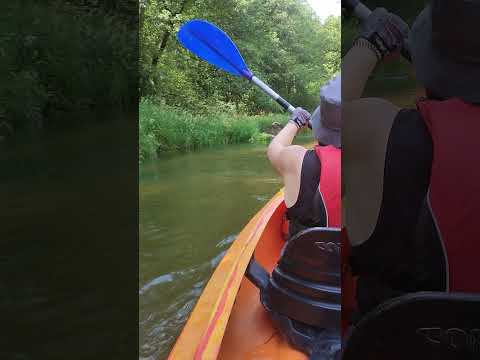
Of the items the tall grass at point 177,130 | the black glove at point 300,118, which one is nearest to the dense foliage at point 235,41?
the tall grass at point 177,130

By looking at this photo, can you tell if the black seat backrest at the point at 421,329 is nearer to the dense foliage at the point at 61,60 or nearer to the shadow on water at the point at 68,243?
the shadow on water at the point at 68,243

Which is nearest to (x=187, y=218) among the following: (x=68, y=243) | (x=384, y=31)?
(x=68, y=243)

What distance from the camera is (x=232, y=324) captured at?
1.10 metres

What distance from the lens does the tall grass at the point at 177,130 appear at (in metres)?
4.11

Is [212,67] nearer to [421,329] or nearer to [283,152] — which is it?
[283,152]

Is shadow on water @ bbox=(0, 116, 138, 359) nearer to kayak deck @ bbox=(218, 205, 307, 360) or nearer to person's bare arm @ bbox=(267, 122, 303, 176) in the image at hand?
kayak deck @ bbox=(218, 205, 307, 360)

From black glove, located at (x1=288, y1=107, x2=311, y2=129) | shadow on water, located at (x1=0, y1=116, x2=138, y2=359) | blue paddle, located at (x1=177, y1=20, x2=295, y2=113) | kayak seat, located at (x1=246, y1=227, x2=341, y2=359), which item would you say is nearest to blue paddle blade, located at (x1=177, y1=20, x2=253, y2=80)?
blue paddle, located at (x1=177, y1=20, x2=295, y2=113)

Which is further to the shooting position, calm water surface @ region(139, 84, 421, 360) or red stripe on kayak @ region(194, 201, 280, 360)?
calm water surface @ region(139, 84, 421, 360)

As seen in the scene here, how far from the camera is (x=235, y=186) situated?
5.24 m

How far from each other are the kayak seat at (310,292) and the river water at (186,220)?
16.2 inches

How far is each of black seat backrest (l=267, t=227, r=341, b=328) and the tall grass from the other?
9.75 feet

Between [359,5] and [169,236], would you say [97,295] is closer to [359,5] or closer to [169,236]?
[169,236]

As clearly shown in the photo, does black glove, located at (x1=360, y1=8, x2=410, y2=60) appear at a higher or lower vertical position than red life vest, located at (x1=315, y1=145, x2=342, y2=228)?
higher

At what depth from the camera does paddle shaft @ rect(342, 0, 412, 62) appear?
0.41 metres
